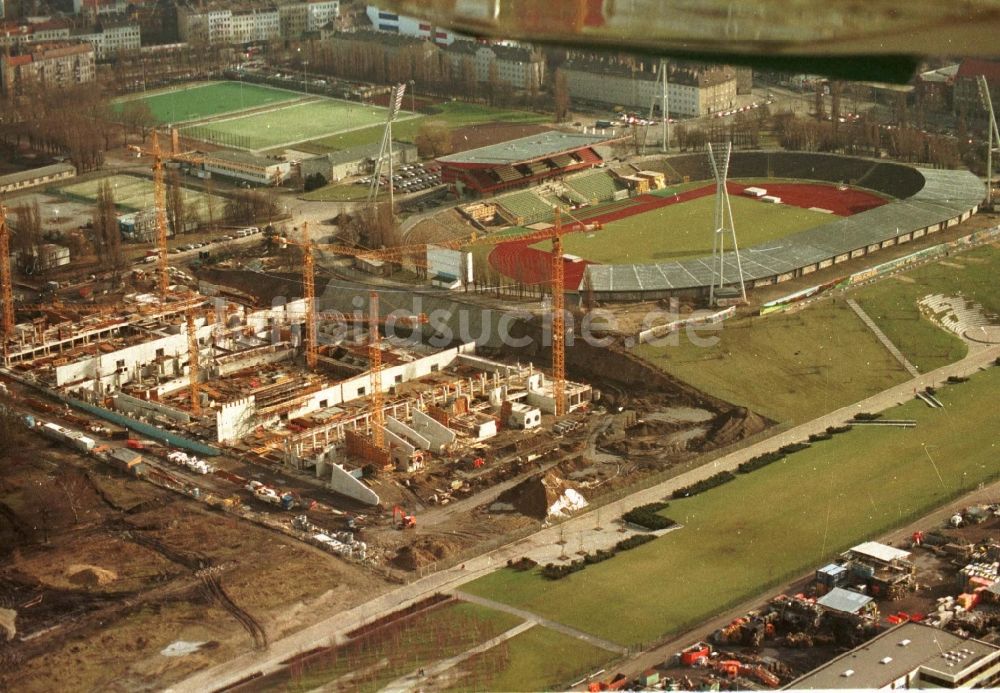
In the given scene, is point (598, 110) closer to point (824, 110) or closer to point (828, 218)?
point (824, 110)

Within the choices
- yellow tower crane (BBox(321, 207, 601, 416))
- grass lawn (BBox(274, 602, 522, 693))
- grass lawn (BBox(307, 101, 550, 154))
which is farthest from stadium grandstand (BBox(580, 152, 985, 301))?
grass lawn (BBox(274, 602, 522, 693))

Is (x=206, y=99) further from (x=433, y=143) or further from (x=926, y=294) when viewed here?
(x=926, y=294)

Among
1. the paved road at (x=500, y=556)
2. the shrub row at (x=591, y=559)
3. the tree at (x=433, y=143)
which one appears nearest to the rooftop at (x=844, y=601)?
the shrub row at (x=591, y=559)

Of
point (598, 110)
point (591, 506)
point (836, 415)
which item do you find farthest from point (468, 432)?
point (598, 110)

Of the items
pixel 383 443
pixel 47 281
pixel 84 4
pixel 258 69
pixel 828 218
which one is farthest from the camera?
pixel 84 4

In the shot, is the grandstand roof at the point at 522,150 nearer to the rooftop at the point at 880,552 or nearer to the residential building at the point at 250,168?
the residential building at the point at 250,168

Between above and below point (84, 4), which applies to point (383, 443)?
below
